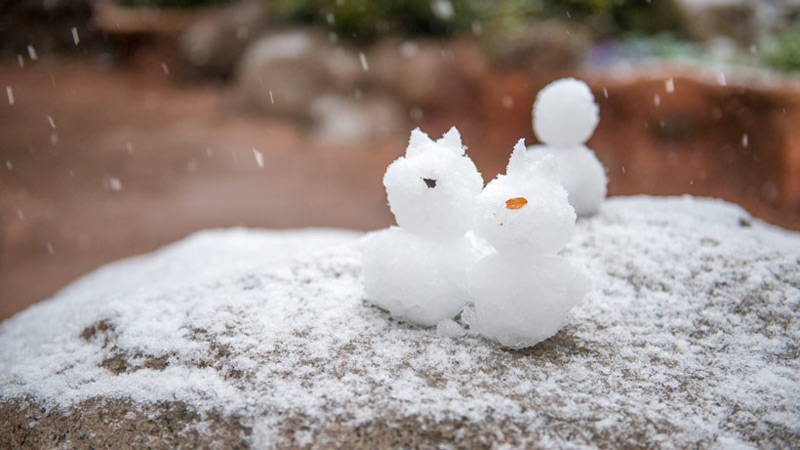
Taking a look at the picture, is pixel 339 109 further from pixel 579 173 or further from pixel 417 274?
pixel 417 274

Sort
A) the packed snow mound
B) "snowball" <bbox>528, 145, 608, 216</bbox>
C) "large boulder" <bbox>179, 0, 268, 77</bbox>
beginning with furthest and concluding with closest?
"large boulder" <bbox>179, 0, 268, 77</bbox>, "snowball" <bbox>528, 145, 608, 216</bbox>, the packed snow mound

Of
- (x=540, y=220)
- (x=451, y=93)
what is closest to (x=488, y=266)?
(x=540, y=220)

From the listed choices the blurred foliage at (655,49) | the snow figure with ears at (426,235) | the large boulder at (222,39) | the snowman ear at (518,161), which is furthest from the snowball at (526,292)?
the large boulder at (222,39)

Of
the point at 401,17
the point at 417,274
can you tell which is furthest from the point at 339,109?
the point at 417,274

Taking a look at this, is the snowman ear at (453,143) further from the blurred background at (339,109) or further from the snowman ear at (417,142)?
the blurred background at (339,109)

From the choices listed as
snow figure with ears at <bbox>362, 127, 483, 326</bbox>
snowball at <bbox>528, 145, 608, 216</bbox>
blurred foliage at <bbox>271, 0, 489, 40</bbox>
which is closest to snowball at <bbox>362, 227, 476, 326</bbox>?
snow figure with ears at <bbox>362, 127, 483, 326</bbox>

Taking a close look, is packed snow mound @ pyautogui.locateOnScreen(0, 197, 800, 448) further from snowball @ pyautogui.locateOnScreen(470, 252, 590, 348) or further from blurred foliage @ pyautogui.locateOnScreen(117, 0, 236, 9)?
blurred foliage @ pyautogui.locateOnScreen(117, 0, 236, 9)

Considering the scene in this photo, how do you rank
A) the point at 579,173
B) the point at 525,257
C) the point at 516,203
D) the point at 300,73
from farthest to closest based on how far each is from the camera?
the point at 300,73 → the point at 579,173 → the point at 525,257 → the point at 516,203
